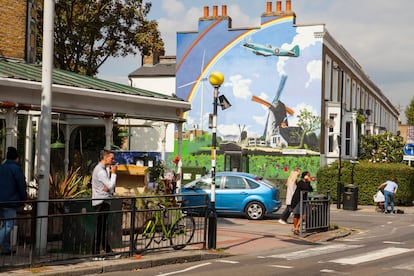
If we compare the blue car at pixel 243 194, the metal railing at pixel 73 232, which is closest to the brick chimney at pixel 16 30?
the metal railing at pixel 73 232

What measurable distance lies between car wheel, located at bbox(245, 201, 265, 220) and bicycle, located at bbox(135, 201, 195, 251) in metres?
8.36

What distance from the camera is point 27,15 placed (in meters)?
16.7

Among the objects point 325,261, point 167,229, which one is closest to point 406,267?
point 325,261

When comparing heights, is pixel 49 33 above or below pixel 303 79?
below

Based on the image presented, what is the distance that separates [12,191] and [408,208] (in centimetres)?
2428

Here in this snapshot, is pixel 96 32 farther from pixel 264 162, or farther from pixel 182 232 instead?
pixel 182 232

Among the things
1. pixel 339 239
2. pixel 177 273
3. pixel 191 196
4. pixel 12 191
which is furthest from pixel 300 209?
pixel 12 191

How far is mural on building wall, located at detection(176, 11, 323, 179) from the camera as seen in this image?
35.2 metres

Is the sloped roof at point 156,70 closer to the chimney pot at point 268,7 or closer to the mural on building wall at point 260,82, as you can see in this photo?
the mural on building wall at point 260,82

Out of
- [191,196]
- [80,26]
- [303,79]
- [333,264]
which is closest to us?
[333,264]

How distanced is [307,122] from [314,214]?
1818 centimetres

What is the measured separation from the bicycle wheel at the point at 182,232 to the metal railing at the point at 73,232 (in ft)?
0.34

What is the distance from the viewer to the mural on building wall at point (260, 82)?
115 feet

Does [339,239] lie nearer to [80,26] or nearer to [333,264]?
[333,264]
